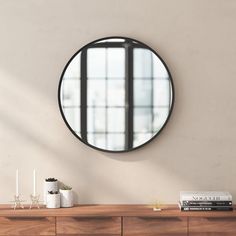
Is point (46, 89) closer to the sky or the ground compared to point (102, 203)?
closer to the sky

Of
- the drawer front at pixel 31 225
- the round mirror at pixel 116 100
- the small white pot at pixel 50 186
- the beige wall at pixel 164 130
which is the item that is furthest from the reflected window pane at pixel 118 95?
the drawer front at pixel 31 225

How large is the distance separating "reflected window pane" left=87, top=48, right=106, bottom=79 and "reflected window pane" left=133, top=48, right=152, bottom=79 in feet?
0.71

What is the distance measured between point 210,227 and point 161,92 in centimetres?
96

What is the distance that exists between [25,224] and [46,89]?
3.06 feet

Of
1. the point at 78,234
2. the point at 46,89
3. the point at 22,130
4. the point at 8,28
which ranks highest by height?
the point at 8,28

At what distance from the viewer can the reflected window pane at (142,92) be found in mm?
4008

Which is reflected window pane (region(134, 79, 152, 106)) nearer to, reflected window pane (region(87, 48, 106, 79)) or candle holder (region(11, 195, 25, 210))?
reflected window pane (region(87, 48, 106, 79))

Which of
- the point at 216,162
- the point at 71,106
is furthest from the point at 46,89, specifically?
the point at 216,162

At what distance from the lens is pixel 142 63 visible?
13.1 feet

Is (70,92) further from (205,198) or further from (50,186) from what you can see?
(205,198)

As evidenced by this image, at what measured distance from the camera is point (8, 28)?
401 cm

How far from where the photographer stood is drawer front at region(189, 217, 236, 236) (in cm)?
376

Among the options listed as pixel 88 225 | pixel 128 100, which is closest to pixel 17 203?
pixel 88 225

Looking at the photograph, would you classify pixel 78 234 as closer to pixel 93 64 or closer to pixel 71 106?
pixel 71 106
